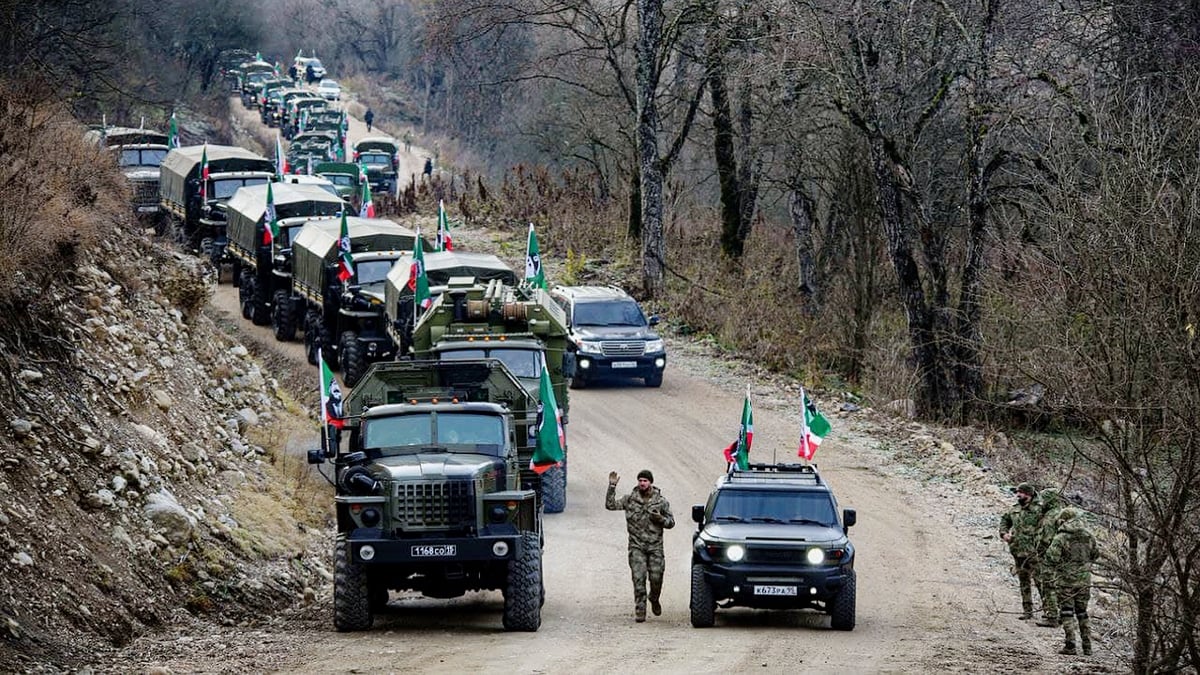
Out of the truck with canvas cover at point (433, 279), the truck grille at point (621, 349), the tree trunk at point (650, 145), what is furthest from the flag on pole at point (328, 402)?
the tree trunk at point (650, 145)

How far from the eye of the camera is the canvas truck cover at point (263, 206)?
3316 centimetres

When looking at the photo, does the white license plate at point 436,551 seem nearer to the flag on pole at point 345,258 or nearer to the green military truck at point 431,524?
the green military truck at point 431,524

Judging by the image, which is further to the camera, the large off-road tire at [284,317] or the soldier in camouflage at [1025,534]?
the large off-road tire at [284,317]

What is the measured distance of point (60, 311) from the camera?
16.8m

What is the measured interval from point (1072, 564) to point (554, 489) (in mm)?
8353

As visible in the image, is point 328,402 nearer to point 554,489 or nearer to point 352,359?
point 554,489

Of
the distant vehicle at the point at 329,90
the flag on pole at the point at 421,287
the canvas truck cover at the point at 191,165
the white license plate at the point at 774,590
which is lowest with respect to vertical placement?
the white license plate at the point at 774,590

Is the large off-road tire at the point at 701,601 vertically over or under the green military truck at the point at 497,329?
under

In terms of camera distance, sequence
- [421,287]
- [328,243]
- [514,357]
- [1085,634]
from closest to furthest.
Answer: [1085,634] → [514,357] → [421,287] → [328,243]

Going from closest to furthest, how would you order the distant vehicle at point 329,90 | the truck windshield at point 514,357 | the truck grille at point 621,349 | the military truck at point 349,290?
the truck windshield at point 514,357 < the military truck at point 349,290 < the truck grille at point 621,349 < the distant vehicle at point 329,90

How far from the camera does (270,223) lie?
32156 millimetres

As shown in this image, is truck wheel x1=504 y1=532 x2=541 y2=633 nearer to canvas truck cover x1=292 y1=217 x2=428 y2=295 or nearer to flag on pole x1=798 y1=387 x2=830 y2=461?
flag on pole x1=798 y1=387 x2=830 y2=461

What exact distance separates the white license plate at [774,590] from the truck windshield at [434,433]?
2853 millimetres

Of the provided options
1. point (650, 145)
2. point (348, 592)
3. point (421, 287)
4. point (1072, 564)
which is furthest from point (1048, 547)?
point (650, 145)
